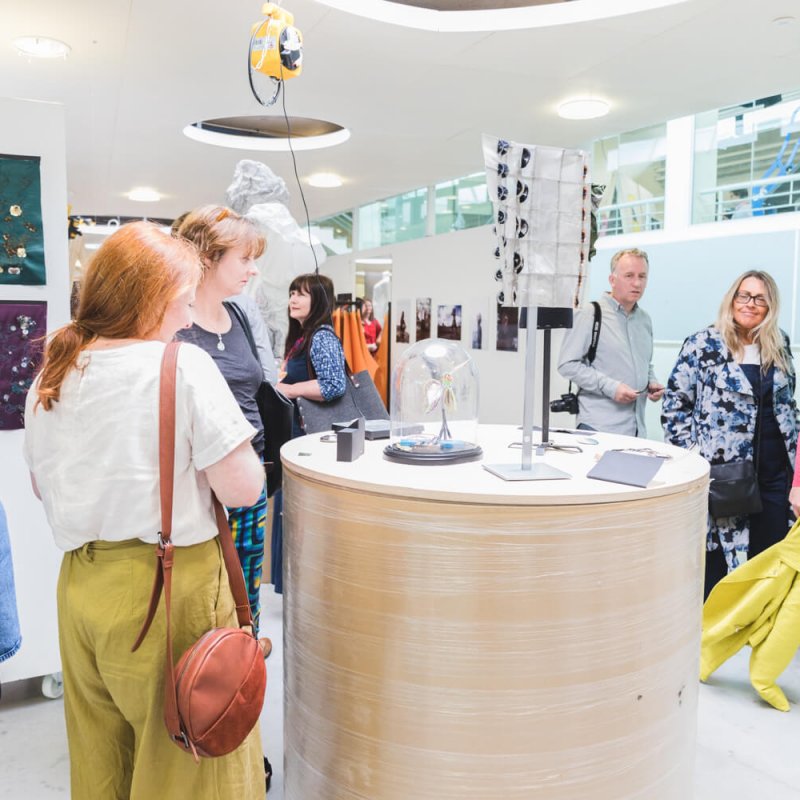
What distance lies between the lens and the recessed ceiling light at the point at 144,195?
8.60 m

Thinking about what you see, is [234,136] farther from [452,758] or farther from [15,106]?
[452,758]

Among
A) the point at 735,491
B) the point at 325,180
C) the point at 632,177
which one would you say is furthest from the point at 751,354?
the point at 325,180

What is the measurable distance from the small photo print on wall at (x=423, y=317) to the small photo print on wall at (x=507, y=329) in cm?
127

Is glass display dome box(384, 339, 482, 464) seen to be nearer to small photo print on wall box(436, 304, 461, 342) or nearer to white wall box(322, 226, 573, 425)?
Result: white wall box(322, 226, 573, 425)

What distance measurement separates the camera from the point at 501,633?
59.7 inches

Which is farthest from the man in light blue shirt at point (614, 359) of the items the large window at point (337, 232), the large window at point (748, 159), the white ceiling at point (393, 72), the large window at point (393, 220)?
the large window at point (337, 232)

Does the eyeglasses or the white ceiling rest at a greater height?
the white ceiling

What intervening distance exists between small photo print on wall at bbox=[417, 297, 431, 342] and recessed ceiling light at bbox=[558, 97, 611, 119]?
3078 millimetres

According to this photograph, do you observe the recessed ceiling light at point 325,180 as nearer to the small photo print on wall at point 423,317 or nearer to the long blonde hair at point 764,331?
the small photo print on wall at point 423,317

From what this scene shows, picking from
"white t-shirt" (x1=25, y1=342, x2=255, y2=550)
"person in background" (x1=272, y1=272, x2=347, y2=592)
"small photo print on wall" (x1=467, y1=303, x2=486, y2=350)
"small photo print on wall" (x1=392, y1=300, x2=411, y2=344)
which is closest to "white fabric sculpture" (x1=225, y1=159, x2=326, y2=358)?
"person in background" (x1=272, y1=272, x2=347, y2=592)

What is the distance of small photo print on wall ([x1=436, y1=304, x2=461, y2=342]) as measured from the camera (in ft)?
25.3

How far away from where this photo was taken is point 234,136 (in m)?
6.74

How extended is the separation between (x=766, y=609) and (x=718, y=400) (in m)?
0.90

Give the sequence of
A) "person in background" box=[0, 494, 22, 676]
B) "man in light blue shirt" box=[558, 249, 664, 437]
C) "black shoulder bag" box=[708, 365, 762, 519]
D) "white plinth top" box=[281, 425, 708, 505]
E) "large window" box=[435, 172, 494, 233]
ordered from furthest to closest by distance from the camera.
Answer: "large window" box=[435, 172, 494, 233], "man in light blue shirt" box=[558, 249, 664, 437], "black shoulder bag" box=[708, 365, 762, 519], "person in background" box=[0, 494, 22, 676], "white plinth top" box=[281, 425, 708, 505]
